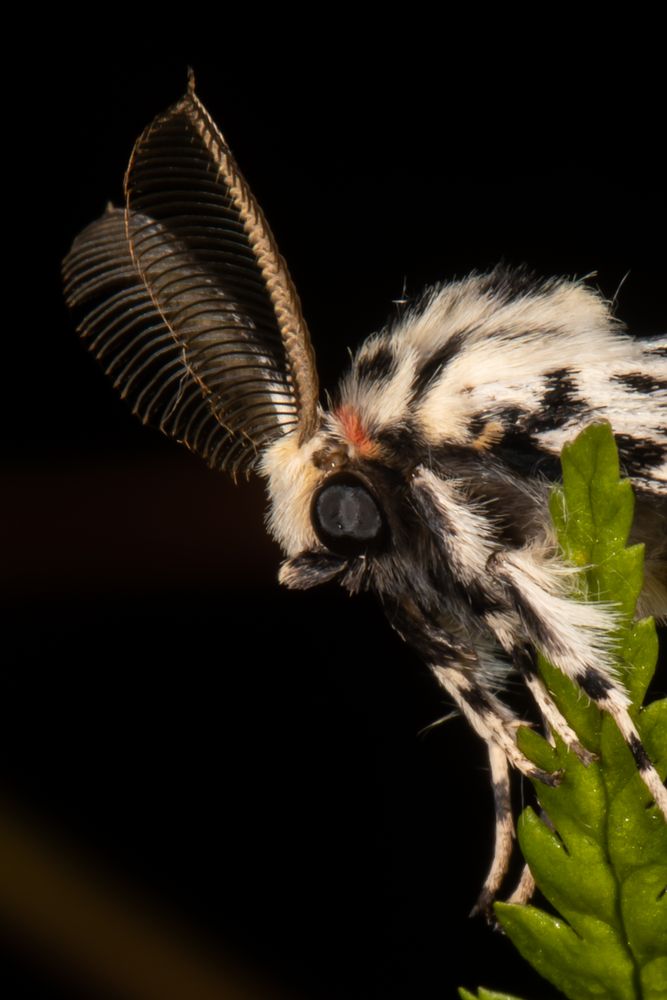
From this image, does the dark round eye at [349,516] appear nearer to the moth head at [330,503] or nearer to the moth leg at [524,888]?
the moth head at [330,503]

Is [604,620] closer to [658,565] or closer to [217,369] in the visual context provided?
[658,565]

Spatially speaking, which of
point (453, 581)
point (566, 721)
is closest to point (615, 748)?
point (566, 721)

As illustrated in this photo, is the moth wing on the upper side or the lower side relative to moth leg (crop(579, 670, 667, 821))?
upper

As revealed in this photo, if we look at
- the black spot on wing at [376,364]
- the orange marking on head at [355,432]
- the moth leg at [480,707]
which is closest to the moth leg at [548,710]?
the moth leg at [480,707]

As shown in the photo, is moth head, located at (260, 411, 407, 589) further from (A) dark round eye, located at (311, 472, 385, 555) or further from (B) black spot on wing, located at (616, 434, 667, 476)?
(B) black spot on wing, located at (616, 434, 667, 476)

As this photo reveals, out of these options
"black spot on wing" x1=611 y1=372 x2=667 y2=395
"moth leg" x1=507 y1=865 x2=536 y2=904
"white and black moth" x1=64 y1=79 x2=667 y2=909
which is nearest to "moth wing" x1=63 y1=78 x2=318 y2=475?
"white and black moth" x1=64 y1=79 x2=667 y2=909
